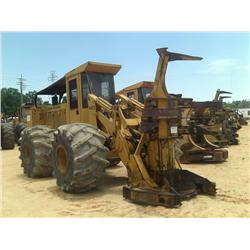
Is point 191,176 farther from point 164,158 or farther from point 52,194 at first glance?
point 52,194

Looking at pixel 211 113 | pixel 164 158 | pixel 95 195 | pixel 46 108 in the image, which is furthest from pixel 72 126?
pixel 211 113

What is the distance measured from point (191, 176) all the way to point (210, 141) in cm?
691

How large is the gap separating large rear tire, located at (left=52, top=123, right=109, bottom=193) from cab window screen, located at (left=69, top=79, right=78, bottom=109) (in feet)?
5.84

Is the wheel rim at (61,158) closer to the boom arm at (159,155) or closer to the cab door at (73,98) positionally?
the boom arm at (159,155)

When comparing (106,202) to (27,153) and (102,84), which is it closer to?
(102,84)

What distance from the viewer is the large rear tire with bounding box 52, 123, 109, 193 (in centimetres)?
618

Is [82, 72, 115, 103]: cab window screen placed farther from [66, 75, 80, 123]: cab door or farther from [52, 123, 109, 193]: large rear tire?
[52, 123, 109, 193]: large rear tire

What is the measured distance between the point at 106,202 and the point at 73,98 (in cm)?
326

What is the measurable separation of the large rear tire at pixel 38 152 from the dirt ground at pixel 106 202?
12.0 inches

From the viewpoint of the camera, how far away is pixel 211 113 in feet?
40.6

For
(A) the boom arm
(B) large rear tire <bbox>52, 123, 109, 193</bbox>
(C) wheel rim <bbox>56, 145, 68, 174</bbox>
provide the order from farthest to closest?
(C) wheel rim <bbox>56, 145, 68, 174</bbox> → (B) large rear tire <bbox>52, 123, 109, 193</bbox> → (A) the boom arm

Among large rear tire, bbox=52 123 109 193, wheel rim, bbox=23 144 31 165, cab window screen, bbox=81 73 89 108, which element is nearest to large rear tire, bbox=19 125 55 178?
wheel rim, bbox=23 144 31 165

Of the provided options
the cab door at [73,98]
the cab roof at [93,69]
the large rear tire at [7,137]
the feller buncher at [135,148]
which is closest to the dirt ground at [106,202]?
the feller buncher at [135,148]

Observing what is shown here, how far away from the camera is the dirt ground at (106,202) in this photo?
538cm
